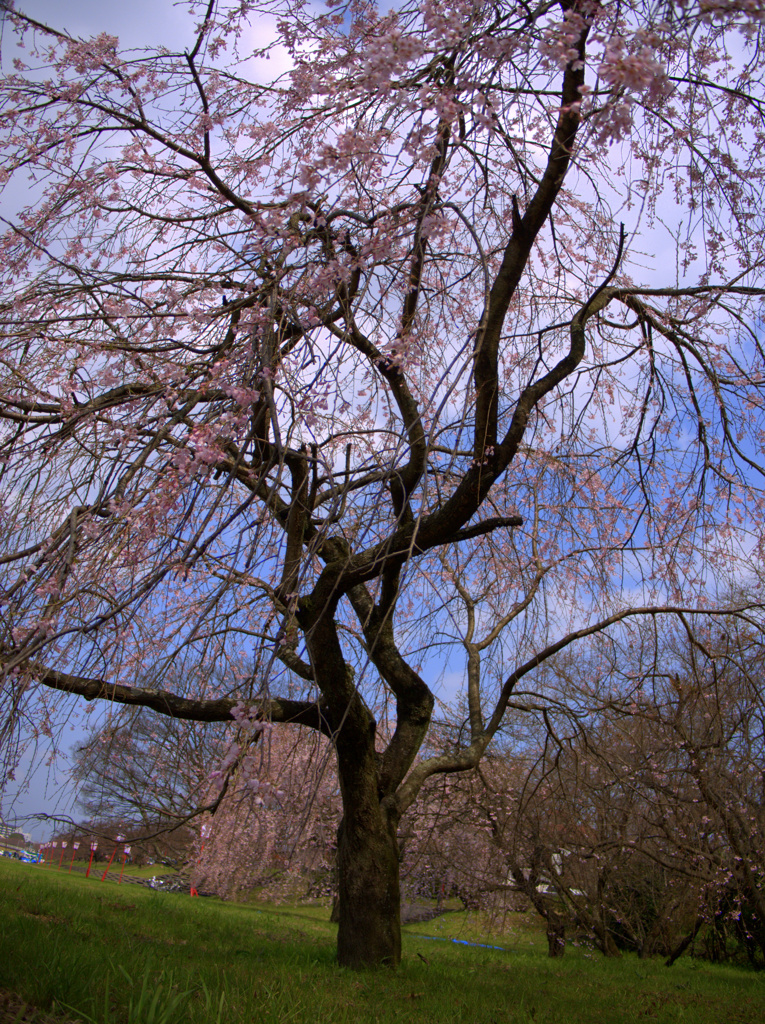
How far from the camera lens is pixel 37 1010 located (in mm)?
2391

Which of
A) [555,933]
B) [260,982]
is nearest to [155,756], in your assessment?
[260,982]

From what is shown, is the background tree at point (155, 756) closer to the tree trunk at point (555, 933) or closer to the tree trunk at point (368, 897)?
the tree trunk at point (368, 897)

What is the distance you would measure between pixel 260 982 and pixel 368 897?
1529 millimetres

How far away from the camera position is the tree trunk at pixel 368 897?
500 centimetres

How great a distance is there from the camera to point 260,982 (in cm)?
368

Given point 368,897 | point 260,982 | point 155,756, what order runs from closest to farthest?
point 155,756 < point 260,982 < point 368,897

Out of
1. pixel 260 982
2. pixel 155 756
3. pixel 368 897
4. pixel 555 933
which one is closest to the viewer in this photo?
pixel 155 756

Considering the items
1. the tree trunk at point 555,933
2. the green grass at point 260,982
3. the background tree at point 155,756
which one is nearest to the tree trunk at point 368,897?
the green grass at point 260,982

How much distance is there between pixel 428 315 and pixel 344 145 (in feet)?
4.13

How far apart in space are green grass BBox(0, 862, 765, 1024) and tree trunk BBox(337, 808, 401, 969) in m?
0.20

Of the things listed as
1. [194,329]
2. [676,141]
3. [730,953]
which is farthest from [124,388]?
[730,953]

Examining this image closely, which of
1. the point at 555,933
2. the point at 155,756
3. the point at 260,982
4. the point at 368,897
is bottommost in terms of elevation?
the point at 555,933

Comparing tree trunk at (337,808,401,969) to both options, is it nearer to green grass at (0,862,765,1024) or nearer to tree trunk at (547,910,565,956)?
green grass at (0,862,765,1024)

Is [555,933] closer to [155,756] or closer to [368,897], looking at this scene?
[368,897]
